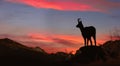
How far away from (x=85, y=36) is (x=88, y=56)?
9.57ft

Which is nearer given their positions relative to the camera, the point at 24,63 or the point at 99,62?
the point at 24,63

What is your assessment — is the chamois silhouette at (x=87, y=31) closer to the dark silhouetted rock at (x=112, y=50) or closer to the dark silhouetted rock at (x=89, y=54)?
the dark silhouetted rock at (x=89, y=54)

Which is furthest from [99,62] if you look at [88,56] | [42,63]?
[42,63]

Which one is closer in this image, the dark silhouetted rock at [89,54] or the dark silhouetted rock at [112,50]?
the dark silhouetted rock at [89,54]

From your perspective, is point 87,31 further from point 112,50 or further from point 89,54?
point 112,50

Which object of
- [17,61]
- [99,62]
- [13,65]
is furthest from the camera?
[99,62]

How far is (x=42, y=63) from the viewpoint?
38.1 meters

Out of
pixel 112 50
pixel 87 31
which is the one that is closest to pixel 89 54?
pixel 87 31

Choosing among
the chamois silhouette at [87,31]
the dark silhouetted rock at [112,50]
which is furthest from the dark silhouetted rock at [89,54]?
the dark silhouetted rock at [112,50]

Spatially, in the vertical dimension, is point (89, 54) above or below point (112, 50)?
below

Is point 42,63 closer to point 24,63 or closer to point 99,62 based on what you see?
point 24,63

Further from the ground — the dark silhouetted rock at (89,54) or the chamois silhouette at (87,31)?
the chamois silhouette at (87,31)

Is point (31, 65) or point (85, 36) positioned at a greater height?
point (85, 36)

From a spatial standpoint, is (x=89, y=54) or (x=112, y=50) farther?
(x=112, y=50)
